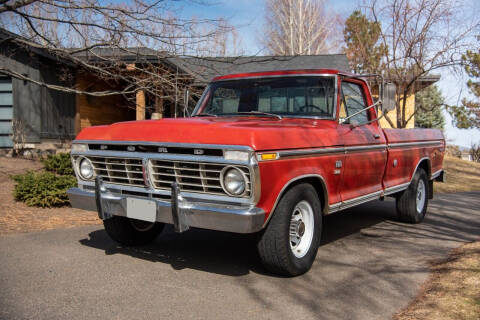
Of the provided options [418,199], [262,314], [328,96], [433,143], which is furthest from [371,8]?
[262,314]

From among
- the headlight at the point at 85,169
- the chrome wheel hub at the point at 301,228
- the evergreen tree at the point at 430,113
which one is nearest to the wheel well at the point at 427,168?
the chrome wheel hub at the point at 301,228

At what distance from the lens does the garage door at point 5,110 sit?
13.6m

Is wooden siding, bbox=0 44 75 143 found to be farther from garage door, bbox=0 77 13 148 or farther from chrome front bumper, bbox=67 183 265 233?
chrome front bumper, bbox=67 183 265 233

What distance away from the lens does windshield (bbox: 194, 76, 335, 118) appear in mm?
5066

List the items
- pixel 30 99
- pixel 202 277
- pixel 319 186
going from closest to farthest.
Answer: pixel 202 277 → pixel 319 186 → pixel 30 99

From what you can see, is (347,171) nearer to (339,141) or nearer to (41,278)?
(339,141)

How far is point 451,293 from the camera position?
3.77 metres

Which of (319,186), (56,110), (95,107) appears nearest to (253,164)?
(319,186)

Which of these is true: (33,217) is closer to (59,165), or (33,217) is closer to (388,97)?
(59,165)

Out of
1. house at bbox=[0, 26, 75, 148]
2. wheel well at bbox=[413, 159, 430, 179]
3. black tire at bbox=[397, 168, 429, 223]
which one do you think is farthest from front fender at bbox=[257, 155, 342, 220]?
house at bbox=[0, 26, 75, 148]

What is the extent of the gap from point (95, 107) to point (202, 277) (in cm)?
1460

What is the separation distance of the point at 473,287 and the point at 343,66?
13.4m

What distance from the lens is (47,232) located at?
5.91 m

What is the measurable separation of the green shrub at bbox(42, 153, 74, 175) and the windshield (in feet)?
18.1
